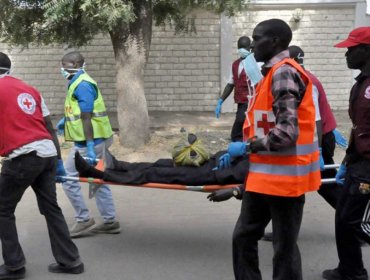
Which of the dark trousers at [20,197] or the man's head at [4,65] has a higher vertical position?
the man's head at [4,65]

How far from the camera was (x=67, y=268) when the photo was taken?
14.2 ft

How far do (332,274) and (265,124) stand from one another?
1.60 m

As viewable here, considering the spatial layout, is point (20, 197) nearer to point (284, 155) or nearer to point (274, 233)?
point (274, 233)

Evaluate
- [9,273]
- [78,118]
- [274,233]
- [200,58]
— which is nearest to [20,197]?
[9,273]

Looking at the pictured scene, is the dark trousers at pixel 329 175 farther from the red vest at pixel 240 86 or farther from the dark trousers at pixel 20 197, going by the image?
the red vest at pixel 240 86

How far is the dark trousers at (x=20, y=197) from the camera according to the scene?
13.5 feet

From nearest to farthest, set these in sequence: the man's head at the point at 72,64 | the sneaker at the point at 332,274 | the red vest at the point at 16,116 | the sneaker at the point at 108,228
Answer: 1. the red vest at the point at 16,116
2. the sneaker at the point at 332,274
3. the man's head at the point at 72,64
4. the sneaker at the point at 108,228

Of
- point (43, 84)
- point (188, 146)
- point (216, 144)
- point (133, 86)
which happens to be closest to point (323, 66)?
point (216, 144)

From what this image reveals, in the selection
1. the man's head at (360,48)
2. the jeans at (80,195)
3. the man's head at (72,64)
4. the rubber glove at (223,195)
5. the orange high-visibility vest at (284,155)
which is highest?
the man's head at (360,48)

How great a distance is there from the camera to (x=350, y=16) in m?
12.2

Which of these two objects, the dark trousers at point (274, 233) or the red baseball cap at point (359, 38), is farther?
the red baseball cap at point (359, 38)

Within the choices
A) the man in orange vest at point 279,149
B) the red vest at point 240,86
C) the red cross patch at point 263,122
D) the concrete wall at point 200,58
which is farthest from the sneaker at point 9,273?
the concrete wall at point 200,58

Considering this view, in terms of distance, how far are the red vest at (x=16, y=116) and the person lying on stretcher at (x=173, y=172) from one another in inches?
20.4

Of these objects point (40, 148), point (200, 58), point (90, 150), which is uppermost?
point (200, 58)
